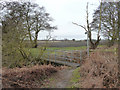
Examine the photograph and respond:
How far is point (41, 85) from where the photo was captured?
509 cm

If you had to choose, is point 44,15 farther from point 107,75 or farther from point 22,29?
point 107,75

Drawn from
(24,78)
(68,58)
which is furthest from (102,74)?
(68,58)

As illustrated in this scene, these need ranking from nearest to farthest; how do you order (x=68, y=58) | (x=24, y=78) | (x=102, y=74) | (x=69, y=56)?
(x=102, y=74), (x=24, y=78), (x=69, y=56), (x=68, y=58)

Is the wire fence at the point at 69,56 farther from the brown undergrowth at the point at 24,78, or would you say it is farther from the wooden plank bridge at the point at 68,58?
the brown undergrowth at the point at 24,78

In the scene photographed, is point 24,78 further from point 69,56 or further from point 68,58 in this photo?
point 68,58

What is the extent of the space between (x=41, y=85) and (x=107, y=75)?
9.53 feet

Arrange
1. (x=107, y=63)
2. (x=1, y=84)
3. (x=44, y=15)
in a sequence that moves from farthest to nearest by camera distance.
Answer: (x=44, y=15)
(x=107, y=63)
(x=1, y=84)

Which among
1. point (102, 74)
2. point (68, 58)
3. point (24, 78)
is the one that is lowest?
point (68, 58)

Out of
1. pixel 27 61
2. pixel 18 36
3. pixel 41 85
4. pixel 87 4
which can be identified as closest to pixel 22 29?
pixel 18 36

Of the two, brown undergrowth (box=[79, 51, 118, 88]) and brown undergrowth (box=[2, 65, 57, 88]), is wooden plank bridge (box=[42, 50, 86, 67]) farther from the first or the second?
brown undergrowth (box=[2, 65, 57, 88])

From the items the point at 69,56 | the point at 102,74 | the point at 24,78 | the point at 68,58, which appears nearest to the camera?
the point at 102,74

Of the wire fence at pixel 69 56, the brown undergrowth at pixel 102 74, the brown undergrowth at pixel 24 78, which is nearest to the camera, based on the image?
the brown undergrowth at pixel 102 74

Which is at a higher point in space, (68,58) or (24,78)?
(24,78)

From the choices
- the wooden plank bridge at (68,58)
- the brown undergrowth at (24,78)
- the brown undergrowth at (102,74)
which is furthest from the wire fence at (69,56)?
the brown undergrowth at (24,78)
